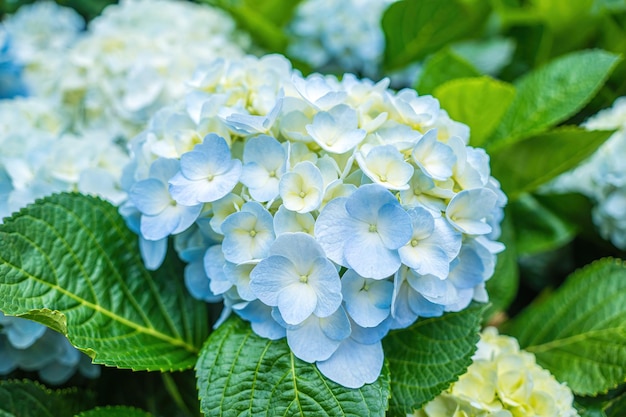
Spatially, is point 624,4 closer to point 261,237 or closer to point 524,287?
point 524,287

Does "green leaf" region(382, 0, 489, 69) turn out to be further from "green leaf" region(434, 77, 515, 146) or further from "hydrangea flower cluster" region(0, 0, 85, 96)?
"hydrangea flower cluster" region(0, 0, 85, 96)

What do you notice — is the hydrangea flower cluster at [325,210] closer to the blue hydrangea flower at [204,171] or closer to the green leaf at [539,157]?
the blue hydrangea flower at [204,171]

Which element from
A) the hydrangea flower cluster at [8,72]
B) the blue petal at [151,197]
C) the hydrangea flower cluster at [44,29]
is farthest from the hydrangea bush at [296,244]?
the hydrangea flower cluster at [44,29]

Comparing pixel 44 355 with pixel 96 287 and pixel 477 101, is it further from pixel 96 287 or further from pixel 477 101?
pixel 477 101

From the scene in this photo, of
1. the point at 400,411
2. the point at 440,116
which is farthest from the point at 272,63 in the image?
the point at 400,411

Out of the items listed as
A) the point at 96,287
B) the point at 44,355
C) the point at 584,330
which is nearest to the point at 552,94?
the point at 584,330

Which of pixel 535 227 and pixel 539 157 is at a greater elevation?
pixel 539 157
